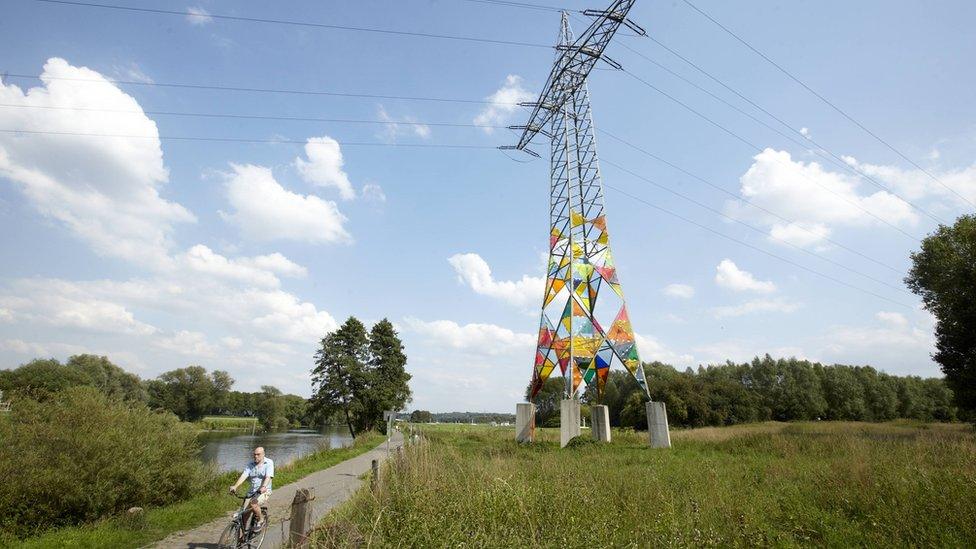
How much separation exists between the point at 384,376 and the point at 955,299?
1687 inches

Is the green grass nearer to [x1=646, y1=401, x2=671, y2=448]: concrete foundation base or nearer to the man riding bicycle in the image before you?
the man riding bicycle

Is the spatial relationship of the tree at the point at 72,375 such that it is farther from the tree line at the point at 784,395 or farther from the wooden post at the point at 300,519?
the tree line at the point at 784,395

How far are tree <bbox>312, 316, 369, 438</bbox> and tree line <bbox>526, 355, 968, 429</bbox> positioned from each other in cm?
2890

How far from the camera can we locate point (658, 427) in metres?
20.4

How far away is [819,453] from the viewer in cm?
1398

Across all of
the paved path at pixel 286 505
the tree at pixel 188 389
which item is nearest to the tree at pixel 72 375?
the tree at pixel 188 389

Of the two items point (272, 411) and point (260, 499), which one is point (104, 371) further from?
point (260, 499)

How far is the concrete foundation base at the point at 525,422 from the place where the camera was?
23.6 meters

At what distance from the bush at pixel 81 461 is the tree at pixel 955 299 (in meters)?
35.4

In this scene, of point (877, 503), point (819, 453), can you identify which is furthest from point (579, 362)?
point (877, 503)

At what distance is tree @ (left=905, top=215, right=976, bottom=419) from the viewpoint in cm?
2484

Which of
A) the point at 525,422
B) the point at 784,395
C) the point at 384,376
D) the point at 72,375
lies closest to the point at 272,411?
the point at 72,375

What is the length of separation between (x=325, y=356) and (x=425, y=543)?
41.7 metres

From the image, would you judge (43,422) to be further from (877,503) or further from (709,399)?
(709,399)
